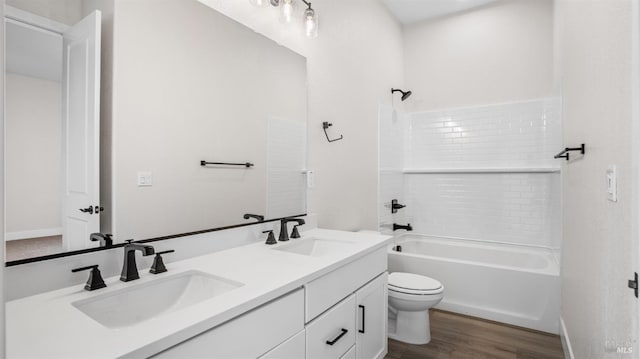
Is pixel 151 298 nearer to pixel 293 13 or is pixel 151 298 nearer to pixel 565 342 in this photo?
pixel 293 13

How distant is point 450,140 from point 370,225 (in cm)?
145

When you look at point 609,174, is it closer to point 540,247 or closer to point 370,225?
point 370,225

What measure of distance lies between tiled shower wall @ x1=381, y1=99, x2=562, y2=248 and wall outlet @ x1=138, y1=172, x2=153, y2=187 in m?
2.43

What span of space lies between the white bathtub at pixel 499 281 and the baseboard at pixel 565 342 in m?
0.15

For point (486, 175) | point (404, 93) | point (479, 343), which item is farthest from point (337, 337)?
point (404, 93)

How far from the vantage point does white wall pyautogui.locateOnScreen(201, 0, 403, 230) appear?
2.32 m

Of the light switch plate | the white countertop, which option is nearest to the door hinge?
the light switch plate

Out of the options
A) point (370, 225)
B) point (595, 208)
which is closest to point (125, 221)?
point (595, 208)

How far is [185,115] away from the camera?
1467 millimetres

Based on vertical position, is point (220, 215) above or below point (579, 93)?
below

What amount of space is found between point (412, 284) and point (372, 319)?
67cm

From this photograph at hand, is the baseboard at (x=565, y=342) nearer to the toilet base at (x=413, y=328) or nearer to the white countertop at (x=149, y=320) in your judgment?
the toilet base at (x=413, y=328)

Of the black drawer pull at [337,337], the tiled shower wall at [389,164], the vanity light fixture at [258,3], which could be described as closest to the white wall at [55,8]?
the vanity light fixture at [258,3]

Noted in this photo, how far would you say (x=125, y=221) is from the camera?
1.26 meters
